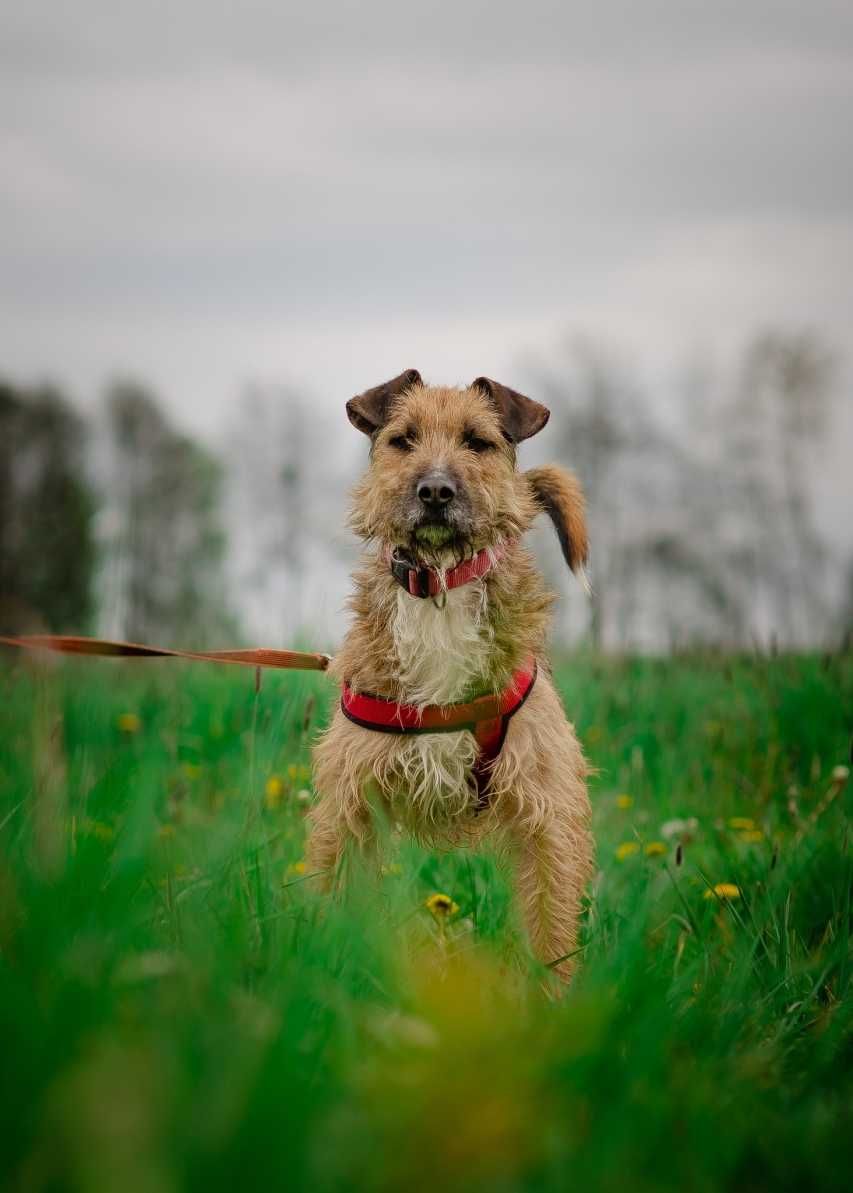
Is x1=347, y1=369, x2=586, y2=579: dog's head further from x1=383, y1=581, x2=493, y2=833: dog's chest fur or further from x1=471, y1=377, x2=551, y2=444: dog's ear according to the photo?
x1=383, y1=581, x2=493, y2=833: dog's chest fur

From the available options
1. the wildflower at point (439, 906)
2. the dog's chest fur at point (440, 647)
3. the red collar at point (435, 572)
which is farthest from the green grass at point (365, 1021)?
the red collar at point (435, 572)

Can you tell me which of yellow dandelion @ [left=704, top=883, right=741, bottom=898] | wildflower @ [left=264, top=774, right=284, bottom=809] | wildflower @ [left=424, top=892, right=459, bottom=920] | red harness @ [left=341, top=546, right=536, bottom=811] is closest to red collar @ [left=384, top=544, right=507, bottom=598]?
red harness @ [left=341, top=546, right=536, bottom=811]

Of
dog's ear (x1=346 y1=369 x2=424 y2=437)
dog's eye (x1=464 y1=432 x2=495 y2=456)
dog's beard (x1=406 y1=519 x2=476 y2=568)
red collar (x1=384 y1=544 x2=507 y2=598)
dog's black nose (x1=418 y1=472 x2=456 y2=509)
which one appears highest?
dog's ear (x1=346 y1=369 x2=424 y2=437)

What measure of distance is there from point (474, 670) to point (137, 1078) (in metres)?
2.61

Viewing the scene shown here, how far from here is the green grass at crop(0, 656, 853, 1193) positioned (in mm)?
1268

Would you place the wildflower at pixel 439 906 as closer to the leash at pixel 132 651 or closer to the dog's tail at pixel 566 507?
the leash at pixel 132 651

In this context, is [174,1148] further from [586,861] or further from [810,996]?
[586,861]

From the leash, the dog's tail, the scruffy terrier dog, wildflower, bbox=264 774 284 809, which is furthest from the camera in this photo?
wildflower, bbox=264 774 284 809

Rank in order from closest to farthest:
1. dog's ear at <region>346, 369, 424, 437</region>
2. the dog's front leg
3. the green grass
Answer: the green grass → the dog's front leg → dog's ear at <region>346, 369, 424, 437</region>

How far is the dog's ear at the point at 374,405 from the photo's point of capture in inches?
166

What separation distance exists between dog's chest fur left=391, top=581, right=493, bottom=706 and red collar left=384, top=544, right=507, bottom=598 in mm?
Answer: 45

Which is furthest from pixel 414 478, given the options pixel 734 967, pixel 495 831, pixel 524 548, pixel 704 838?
pixel 704 838

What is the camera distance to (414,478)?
3.75 meters

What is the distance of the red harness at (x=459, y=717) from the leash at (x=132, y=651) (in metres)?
0.34
